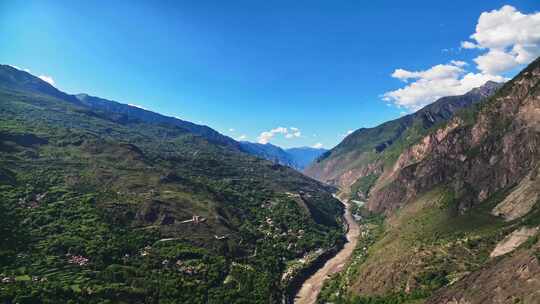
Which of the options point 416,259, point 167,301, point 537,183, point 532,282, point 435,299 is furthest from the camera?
point 537,183

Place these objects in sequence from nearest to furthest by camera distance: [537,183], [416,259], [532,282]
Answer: [532,282] < [416,259] < [537,183]

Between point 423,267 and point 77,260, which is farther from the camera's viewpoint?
point 77,260

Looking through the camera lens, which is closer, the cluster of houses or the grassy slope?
the grassy slope

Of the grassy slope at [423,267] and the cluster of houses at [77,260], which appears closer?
the grassy slope at [423,267]

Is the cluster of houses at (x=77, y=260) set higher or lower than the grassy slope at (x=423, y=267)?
lower

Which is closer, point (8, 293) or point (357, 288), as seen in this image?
point (8, 293)

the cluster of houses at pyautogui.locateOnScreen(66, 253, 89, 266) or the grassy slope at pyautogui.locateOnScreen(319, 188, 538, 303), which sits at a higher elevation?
the grassy slope at pyautogui.locateOnScreen(319, 188, 538, 303)

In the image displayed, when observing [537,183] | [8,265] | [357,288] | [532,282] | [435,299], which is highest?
[537,183]

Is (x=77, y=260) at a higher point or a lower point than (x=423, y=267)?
lower

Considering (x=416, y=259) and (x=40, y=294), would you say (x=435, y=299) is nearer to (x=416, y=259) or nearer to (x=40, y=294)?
(x=416, y=259)

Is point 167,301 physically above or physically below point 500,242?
below

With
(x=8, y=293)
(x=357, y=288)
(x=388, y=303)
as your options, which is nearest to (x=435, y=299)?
(x=388, y=303)
